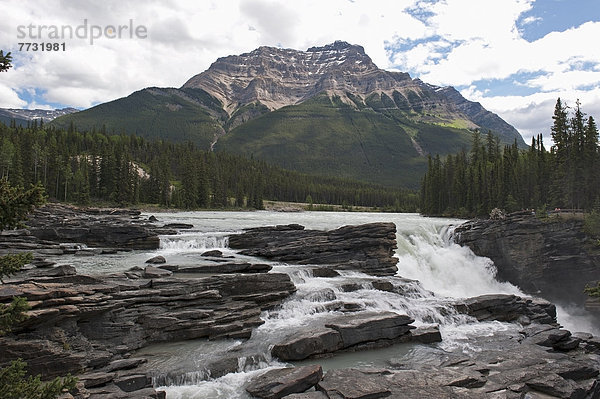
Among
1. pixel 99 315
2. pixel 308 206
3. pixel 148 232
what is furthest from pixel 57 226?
pixel 308 206

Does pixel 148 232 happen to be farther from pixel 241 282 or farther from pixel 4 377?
pixel 4 377

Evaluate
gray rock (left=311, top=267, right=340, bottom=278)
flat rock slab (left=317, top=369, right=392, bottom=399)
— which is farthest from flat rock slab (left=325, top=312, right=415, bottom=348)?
gray rock (left=311, top=267, right=340, bottom=278)

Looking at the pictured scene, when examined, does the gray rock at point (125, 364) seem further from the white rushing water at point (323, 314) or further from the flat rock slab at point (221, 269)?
the flat rock slab at point (221, 269)

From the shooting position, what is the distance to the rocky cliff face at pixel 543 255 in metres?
44.4

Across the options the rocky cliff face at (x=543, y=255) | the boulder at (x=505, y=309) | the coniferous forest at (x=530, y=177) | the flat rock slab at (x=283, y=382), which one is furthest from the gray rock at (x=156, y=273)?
the coniferous forest at (x=530, y=177)

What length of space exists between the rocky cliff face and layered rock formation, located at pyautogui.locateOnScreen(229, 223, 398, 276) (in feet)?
60.9

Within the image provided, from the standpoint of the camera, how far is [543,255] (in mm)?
45750

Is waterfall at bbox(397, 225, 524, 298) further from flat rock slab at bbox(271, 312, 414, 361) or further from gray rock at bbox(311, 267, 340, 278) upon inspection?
flat rock slab at bbox(271, 312, 414, 361)

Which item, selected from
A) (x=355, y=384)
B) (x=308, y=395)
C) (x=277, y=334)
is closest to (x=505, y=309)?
(x=277, y=334)

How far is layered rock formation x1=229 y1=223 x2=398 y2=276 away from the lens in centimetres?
3531

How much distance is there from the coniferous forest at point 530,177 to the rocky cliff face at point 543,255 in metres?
10.5

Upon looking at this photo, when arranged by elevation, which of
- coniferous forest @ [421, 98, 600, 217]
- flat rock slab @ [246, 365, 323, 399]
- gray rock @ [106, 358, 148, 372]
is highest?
coniferous forest @ [421, 98, 600, 217]

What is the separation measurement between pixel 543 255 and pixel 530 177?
40379mm

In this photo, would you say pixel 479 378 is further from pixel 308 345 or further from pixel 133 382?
pixel 133 382
